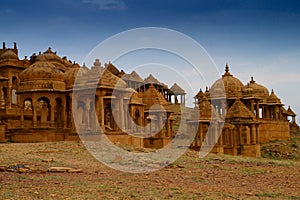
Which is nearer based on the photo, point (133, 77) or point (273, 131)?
point (273, 131)

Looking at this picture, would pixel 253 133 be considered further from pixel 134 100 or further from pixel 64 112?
pixel 64 112

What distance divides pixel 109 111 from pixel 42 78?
842cm

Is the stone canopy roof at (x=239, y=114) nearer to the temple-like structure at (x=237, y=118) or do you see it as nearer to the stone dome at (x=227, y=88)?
the temple-like structure at (x=237, y=118)

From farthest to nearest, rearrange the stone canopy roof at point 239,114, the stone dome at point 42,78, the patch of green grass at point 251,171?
the stone canopy roof at point 239,114
the stone dome at point 42,78
the patch of green grass at point 251,171

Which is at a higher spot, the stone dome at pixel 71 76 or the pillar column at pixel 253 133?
the stone dome at pixel 71 76

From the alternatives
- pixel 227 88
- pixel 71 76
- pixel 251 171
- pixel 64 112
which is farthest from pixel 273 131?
Result: pixel 251 171

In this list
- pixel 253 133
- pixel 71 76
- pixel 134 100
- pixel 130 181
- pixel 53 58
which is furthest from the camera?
pixel 53 58

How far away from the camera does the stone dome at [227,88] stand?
49.4 m

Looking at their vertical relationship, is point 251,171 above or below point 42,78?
below

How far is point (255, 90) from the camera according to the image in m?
52.7

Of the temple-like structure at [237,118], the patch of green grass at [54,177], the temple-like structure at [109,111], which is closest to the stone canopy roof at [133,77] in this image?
the temple-like structure at [237,118]

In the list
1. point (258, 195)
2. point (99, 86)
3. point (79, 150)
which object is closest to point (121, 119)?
point (99, 86)

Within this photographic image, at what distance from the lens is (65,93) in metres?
31.7

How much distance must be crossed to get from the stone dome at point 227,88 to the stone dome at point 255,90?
28.3 inches
